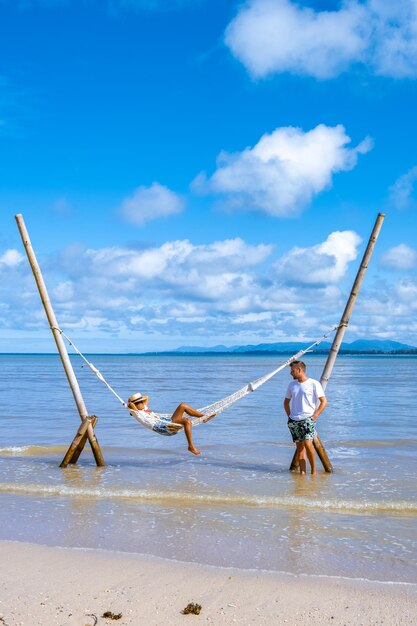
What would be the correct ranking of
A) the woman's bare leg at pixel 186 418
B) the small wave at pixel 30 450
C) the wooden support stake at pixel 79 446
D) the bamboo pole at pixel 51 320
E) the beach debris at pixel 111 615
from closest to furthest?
1. the beach debris at pixel 111 615
2. the woman's bare leg at pixel 186 418
3. the bamboo pole at pixel 51 320
4. the wooden support stake at pixel 79 446
5. the small wave at pixel 30 450

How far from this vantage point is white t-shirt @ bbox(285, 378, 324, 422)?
852cm

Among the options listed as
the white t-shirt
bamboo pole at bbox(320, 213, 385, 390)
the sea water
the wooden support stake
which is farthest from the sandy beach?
bamboo pole at bbox(320, 213, 385, 390)

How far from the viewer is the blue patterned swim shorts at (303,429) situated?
8.55 meters

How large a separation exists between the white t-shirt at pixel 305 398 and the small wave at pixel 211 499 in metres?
1.29

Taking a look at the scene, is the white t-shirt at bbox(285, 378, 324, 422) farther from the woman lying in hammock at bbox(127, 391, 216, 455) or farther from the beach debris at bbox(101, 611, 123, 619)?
the beach debris at bbox(101, 611, 123, 619)

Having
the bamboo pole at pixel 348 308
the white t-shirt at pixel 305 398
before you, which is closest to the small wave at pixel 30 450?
the bamboo pole at pixel 348 308

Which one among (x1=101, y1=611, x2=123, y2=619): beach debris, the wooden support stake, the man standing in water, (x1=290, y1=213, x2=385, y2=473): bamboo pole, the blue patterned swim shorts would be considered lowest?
(x1=101, y1=611, x2=123, y2=619): beach debris

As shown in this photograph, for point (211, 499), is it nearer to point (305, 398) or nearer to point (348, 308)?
point (305, 398)

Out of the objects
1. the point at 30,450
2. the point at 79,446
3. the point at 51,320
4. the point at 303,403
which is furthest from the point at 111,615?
the point at 30,450

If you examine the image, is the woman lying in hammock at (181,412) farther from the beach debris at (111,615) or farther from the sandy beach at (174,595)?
the beach debris at (111,615)

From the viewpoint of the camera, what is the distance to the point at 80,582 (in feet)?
15.1

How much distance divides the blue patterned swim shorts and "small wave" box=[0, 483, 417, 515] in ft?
3.86

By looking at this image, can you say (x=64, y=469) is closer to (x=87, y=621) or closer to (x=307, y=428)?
(x=307, y=428)

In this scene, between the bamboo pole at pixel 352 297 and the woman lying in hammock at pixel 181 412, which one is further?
the bamboo pole at pixel 352 297
